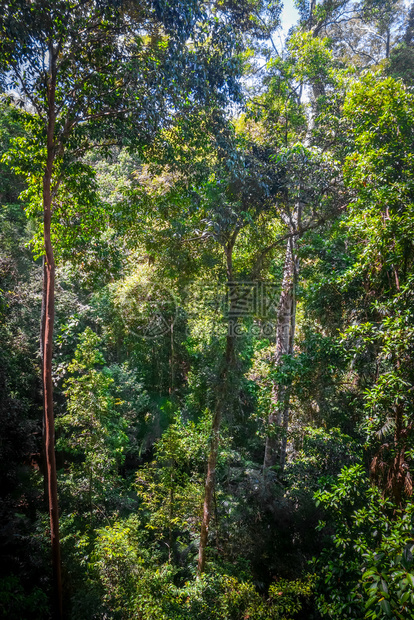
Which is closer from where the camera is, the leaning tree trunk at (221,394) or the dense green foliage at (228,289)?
the dense green foliage at (228,289)

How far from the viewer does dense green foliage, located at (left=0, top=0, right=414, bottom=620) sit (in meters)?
3.66

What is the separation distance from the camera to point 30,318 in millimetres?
11172

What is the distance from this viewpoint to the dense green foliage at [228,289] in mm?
3664

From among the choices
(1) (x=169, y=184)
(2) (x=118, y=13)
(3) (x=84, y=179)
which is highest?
(2) (x=118, y=13)

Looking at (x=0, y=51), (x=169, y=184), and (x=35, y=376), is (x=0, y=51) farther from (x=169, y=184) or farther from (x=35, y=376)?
(x=35, y=376)

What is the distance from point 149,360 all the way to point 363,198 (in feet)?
32.4

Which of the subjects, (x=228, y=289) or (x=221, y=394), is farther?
(x=228, y=289)

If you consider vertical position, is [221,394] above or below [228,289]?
below

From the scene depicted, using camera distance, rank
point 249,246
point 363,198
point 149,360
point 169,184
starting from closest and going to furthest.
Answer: point 363,198
point 169,184
point 249,246
point 149,360

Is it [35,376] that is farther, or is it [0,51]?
[35,376]

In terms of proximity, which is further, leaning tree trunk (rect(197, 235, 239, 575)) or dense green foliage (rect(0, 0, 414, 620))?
leaning tree trunk (rect(197, 235, 239, 575))

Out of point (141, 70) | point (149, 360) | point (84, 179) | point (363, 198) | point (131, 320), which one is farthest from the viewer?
point (149, 360)

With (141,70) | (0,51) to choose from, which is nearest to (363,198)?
(141,70)

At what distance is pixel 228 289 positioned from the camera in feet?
21.3
